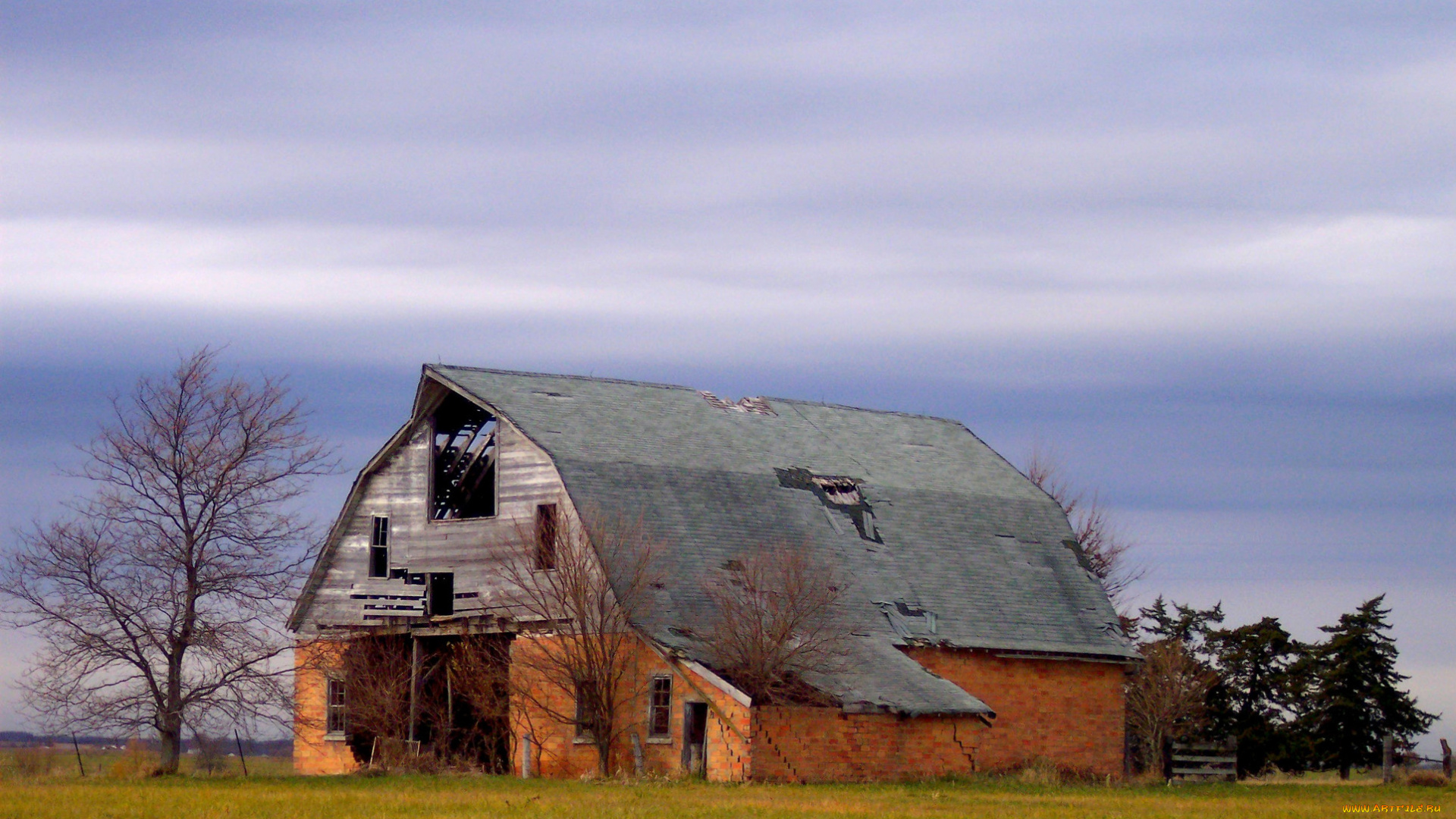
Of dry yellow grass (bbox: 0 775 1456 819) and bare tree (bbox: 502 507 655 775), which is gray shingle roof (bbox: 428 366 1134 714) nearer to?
bare tree (bbox: 502 507 655 775)

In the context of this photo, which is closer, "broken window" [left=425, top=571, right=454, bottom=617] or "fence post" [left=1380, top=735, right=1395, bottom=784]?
"broken window" [left=425, top=571, right=454, bottom=617]

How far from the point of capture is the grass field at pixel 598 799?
75.3 ft

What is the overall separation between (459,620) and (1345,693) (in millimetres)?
24861

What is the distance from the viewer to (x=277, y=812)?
22547mm

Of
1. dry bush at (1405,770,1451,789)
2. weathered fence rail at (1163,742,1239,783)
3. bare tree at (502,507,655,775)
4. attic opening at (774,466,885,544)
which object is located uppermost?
attic opening at (774,466,885,544)

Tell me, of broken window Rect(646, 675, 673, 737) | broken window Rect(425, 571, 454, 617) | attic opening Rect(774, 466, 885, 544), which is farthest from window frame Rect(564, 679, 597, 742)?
attic opening Rect(774, 466, 885, 544)

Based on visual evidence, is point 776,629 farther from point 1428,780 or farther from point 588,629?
point 1428,780

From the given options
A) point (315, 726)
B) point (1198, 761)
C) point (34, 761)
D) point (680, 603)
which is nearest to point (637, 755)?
point (680, 603)

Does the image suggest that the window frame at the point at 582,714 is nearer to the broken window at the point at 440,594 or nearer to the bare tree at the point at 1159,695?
the broken window at the point at 440,594

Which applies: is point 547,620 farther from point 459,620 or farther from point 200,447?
point 200,447

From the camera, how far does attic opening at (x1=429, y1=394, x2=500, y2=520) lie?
37.0 meters

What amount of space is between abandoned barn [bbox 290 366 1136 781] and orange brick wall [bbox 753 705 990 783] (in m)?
0.04

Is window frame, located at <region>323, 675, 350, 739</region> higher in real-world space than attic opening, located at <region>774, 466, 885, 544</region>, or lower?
lower

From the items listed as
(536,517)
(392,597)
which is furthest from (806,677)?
(392,597)
